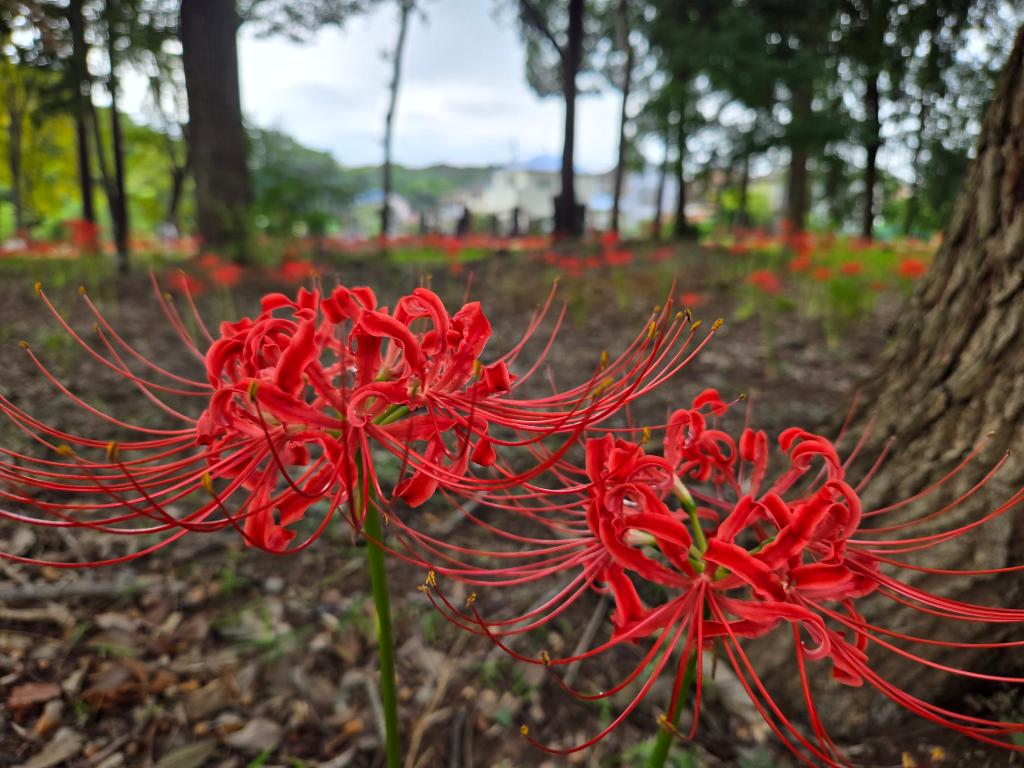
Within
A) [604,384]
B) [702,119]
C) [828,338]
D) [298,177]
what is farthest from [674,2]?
[604,384]

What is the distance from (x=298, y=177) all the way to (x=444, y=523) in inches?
326

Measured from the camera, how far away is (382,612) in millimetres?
944

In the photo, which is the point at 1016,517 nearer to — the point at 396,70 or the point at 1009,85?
the point at 1009,85

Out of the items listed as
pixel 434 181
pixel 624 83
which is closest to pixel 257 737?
pixel 624 83

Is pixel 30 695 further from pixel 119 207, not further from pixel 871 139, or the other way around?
pixel 871 139

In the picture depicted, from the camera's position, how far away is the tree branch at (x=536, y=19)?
1200 cm

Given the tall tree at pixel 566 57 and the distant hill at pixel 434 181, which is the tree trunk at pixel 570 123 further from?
the distant hill at pixel 434 181

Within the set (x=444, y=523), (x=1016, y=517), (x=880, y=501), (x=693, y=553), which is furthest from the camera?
(x=444, y=523)

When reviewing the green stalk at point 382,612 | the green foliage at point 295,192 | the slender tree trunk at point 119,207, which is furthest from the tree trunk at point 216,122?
the green stalk at point 382,612

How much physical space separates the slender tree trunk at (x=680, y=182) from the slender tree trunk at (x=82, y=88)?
8833 mm

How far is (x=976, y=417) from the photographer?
159 cm

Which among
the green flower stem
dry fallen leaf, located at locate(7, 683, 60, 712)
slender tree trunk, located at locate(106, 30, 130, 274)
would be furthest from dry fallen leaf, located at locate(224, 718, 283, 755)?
slender tree trunk, located at locate(106, 30, 130, 274)

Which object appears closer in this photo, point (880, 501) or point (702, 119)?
point (880, 501)

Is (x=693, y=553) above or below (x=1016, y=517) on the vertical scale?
above
